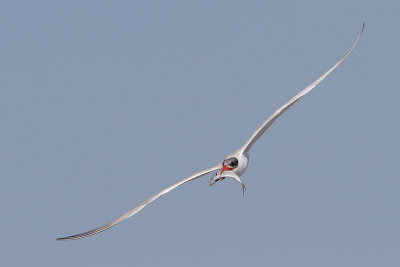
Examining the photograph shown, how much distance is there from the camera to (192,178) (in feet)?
208

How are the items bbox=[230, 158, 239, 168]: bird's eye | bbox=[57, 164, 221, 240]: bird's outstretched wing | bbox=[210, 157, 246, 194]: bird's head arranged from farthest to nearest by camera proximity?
bbox=[57, 164, 221, 240]: bird's outstretched wing
bbox=[230, 158, 239, 168]: bird's eye
bbox=[210, 157, 246, 194]: bird's head

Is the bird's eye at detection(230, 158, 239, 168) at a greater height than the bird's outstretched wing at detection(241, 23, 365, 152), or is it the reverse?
the bird's outstretched wing at detection(241, 23, 365, 152)

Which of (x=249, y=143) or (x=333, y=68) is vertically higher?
(x=333, y=68)

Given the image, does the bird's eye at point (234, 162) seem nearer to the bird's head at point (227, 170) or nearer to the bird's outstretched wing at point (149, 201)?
the bird's head at point (227, 170)

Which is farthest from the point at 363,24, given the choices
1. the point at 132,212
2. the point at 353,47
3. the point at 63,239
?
the point at 63,239

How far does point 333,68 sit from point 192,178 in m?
11.9

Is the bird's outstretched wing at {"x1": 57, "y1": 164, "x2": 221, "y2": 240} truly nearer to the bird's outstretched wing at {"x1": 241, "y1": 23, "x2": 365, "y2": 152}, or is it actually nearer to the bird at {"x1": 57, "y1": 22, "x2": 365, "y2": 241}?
the bird at {"x1": 57, "y1": 22, "x2": 365, "y2": 241}

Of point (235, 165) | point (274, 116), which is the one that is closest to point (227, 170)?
point (235, 165)

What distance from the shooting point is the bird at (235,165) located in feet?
201

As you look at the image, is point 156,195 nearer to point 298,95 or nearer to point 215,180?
point 215,180

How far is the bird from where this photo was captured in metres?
61.2

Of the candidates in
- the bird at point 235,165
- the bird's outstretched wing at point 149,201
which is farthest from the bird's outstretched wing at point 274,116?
the bird's outstretched wing at point 149,201

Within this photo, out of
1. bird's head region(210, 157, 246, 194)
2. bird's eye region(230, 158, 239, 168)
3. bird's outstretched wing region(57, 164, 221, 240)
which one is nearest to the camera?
bird's head region(210, 157, 246, 194)

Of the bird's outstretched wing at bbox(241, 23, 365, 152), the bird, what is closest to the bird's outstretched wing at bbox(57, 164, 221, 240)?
the bird
